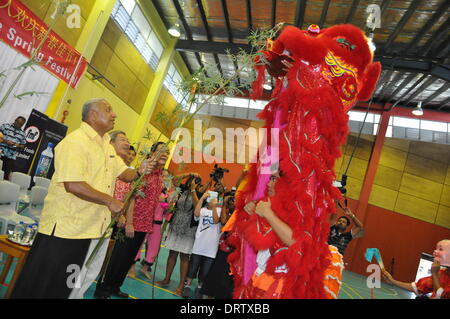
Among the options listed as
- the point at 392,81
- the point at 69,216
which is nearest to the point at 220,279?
the point at 69,216

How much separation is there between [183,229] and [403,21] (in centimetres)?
768

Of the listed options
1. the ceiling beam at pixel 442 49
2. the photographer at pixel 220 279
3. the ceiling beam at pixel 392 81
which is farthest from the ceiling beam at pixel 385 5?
the photographer at pixel 220 279

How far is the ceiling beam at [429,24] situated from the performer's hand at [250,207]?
8411mm

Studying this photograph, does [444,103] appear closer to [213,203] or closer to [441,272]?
[441,272]

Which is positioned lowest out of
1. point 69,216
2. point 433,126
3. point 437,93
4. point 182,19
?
point 69,216

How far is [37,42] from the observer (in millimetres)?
6336

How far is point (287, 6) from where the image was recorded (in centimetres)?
845

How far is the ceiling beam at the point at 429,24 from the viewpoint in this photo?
743 centimetres

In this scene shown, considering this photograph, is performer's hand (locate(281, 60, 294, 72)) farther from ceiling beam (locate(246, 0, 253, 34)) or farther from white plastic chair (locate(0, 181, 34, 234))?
ceiling beam (locate(246, 0, 253, 34))

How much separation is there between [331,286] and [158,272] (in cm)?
391

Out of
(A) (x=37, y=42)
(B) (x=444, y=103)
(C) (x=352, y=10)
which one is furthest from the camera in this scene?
(B) (x=444, y=103)

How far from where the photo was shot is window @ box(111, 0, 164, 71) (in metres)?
8.70

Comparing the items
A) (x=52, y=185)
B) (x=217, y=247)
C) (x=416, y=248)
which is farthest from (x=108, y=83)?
(x=416, y=248)
